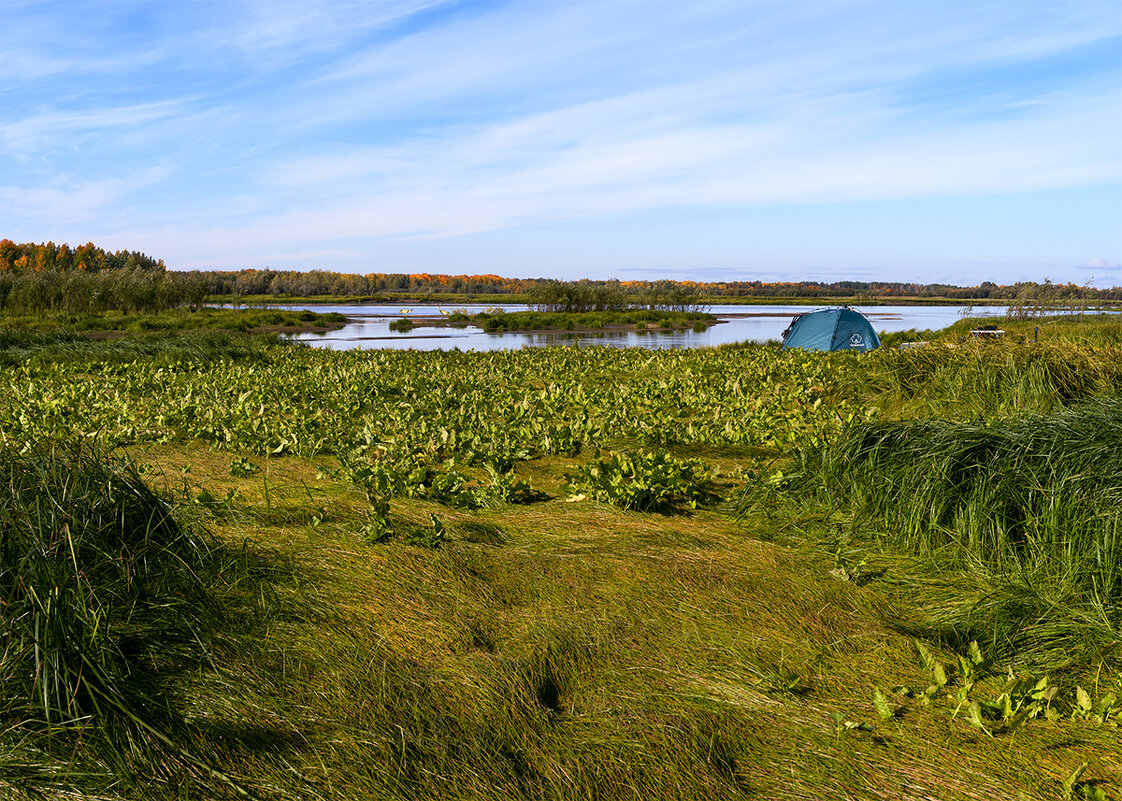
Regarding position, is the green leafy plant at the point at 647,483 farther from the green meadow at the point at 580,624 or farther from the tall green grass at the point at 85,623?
the tall green grass at the point at 85,623

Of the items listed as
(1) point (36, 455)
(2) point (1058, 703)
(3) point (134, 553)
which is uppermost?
(1) point (36, 455)

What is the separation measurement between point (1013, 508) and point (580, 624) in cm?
298

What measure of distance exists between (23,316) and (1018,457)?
44.5 metres

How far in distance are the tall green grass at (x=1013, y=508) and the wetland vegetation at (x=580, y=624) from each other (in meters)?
0.02

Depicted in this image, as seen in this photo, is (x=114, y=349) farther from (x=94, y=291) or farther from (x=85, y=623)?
(x=94, y=291)

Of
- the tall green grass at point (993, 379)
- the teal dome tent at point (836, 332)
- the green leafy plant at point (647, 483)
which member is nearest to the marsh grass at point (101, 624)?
the green leafy plant at point (647, 483)

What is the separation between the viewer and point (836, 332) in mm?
22281

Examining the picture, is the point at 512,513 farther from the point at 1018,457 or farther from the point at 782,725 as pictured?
the point at 1018,457

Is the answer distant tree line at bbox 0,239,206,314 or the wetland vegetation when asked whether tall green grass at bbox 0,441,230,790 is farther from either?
distant tree line at bbox 0,239,206,314

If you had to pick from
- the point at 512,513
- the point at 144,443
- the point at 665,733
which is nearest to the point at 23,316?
the point at 144,443

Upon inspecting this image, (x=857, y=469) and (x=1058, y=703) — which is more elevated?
(x=857, y=469)

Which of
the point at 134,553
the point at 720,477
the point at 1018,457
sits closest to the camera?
the point at 134,553

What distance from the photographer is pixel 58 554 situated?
3105mm

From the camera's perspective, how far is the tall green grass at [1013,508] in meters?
3.79
